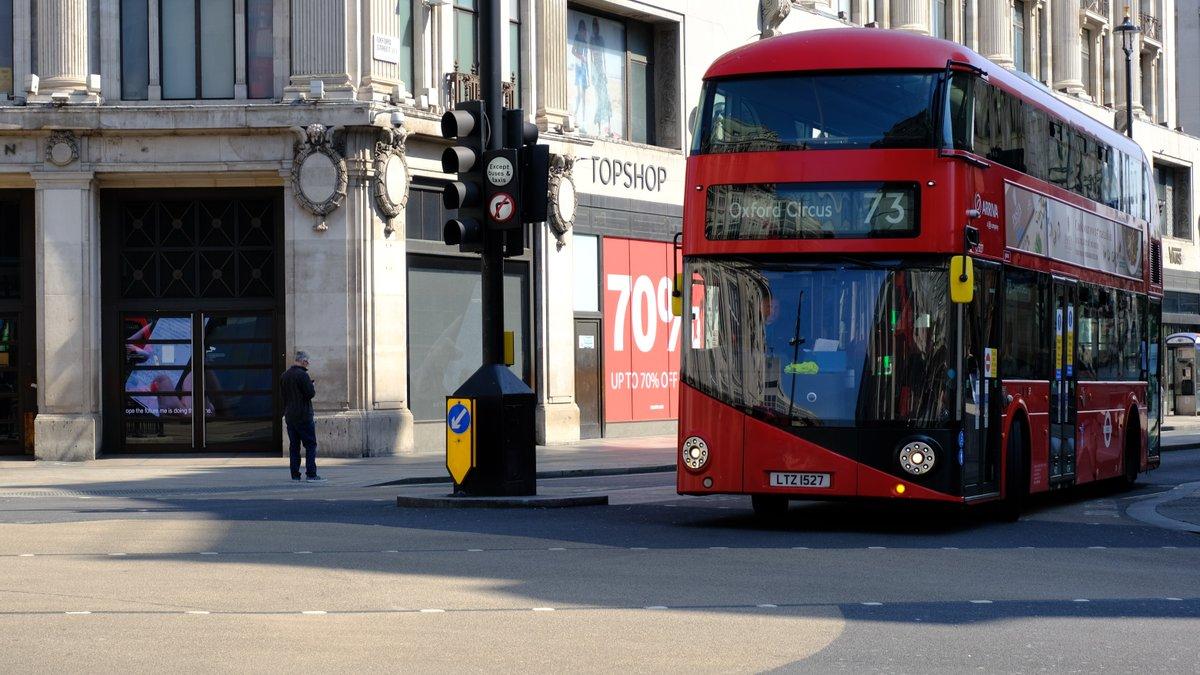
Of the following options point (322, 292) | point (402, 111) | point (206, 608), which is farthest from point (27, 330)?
point (206, 608)

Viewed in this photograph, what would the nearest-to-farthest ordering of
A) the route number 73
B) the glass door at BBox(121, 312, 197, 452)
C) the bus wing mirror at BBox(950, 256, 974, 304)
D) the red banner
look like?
the bus wing mirror at BBox(950, 256, 974, 304), the route number 73, the glass door at BBox(121, 312, 197, 452), the red banner

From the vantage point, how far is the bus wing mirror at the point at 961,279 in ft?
48.8

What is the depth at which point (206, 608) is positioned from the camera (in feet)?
33.4

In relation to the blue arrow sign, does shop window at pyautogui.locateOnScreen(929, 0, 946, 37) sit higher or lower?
higher

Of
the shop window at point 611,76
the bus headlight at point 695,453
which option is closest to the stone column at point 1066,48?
the shop window at point 611,76

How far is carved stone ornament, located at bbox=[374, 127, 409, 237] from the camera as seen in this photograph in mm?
28484

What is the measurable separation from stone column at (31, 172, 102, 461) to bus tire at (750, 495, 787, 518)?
1393cm

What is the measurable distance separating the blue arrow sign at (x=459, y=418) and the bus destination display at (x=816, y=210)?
367 cm

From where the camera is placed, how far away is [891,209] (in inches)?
591

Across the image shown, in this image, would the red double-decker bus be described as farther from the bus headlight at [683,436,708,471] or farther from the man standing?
the man standing

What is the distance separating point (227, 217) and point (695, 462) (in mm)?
15426

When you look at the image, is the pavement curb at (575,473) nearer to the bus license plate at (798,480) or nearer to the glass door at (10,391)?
the bus license plate at (798,480)

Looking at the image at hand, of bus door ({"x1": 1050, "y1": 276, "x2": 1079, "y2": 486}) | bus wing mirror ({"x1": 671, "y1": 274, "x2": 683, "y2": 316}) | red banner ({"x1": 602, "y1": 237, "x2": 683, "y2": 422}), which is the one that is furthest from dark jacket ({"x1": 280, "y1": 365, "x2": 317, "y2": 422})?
red banner ({"x1": 602, "y1": 237, "x2": 683, "y2": 422})

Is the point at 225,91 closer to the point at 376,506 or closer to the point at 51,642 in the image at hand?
the point at 376,506
